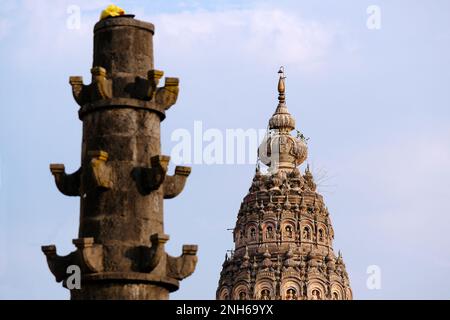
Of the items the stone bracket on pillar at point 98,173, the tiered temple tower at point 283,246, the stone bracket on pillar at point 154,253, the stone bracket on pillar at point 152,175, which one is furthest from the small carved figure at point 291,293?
the stone bracket on pillar at point 154,253

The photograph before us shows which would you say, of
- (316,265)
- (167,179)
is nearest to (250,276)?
(316,265)

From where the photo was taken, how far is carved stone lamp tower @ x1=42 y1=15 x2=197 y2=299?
21.4 meters

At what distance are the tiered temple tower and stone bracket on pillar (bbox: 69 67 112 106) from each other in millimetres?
96343

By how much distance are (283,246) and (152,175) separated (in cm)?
10236

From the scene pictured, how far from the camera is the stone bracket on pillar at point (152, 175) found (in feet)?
70.6

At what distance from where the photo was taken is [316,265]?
12206 cm

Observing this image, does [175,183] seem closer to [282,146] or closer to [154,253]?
[154,253]

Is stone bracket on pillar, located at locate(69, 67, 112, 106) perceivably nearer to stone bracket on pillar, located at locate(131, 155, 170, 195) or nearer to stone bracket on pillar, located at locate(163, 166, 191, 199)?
stone bracket on pillar, located at locate(131, 155, 170, 195)

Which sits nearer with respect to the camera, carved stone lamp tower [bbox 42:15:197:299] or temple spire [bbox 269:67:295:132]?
carved stone lamp tower [bbox 42:15:197:299]

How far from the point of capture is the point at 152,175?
71.5 feet

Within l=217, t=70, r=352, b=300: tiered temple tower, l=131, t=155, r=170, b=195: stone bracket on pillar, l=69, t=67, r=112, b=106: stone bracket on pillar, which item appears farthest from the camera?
l=217, t=70, r=352, b=300: tiered temple tower

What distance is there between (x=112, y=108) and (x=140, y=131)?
583mm

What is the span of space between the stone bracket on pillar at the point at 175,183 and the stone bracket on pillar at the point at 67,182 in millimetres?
1421

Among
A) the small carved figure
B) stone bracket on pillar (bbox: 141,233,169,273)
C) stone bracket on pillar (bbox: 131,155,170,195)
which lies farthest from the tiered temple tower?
stone bracket on pillar (bbox: 141,233,169,273)
